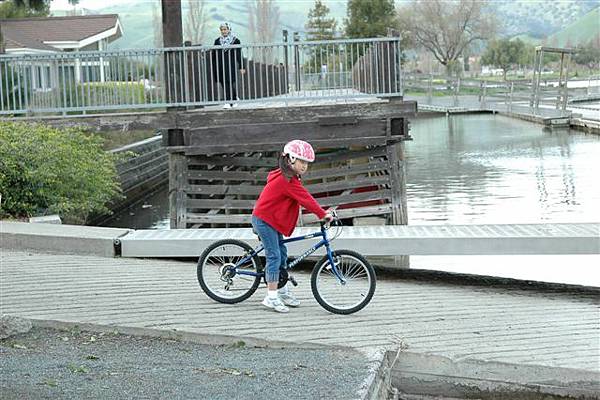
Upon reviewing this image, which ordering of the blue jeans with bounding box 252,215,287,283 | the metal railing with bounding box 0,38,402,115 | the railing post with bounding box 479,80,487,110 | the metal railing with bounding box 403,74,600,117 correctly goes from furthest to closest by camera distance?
1. the railing post with bounding box 479,80,487,110
2. the metal railing with bounding box 403,74,600,117
3. the metal railing with bounding box 0,38,402,115
4. the blue jeans with bounding box 252,215,287,283

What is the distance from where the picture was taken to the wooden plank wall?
19.2 meters

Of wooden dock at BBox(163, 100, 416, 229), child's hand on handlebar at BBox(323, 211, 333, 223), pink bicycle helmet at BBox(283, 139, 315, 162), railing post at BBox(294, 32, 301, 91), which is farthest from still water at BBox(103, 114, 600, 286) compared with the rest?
pink bicycle helmet at BBox(283, 139, 315, 162)

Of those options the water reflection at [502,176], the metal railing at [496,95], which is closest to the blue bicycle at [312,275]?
the water reflection at [502,176]

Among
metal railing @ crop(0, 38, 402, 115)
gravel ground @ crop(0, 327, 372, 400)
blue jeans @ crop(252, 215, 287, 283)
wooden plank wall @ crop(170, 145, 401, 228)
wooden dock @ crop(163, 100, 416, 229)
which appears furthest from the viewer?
wooden plank wall @ crop(170, 145, 401, 228)

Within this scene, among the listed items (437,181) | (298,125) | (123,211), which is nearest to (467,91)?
(437,181)

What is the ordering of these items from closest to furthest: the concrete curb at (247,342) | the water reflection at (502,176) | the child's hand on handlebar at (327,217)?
the concrete curb at (247,342)
the child's hand on handlebar at (327,217)
the water reflection at (502,176)

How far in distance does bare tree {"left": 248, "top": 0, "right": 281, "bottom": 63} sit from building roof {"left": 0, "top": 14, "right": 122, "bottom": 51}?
3392 cm

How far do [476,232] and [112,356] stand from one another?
224 inches

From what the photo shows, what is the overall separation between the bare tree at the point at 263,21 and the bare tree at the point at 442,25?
15.2 metres

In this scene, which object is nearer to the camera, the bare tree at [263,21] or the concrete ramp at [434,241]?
the concrete ramp at [434,241]

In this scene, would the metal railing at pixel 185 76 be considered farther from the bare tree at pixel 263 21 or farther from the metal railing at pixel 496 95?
the bare tree at pixel 263 21

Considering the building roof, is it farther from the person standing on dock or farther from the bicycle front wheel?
the bicycle front wheel

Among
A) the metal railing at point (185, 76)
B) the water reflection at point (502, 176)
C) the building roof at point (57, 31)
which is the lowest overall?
the water reflection at point (502, 176)

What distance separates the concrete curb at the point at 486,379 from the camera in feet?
26.6
